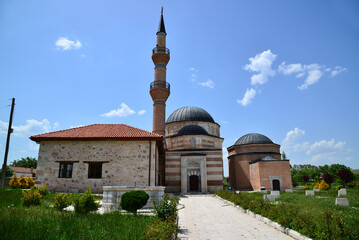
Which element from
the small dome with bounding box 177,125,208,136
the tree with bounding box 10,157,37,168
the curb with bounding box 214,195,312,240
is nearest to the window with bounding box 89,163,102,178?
the curb with bounding box 214,195,312,240

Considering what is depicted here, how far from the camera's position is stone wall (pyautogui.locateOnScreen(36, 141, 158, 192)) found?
1516cm

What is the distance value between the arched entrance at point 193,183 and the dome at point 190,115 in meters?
8.50

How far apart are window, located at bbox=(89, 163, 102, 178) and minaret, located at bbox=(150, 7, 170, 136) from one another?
9.41 metres

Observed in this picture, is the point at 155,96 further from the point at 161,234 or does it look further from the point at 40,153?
the point at 161,234

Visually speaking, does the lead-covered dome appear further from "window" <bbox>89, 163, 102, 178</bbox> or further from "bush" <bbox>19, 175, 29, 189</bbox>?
"bush" <bbox>19, 175, 29, 189</bbox>

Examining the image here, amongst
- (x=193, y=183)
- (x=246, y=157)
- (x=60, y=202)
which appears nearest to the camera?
(x=60, y=202)

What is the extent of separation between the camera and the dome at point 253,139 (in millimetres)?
27391

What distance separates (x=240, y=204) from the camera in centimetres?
1072

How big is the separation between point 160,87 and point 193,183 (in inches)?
432

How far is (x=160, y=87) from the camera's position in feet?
81.0

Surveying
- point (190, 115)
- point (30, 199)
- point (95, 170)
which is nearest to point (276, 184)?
point (190, 115)

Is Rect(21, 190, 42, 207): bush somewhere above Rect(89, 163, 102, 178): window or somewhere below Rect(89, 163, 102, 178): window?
below

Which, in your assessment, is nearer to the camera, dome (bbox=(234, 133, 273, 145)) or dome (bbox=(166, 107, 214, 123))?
dome (bbox=(234, 133, 273, 145))

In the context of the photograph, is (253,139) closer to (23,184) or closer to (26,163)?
(23,184)
